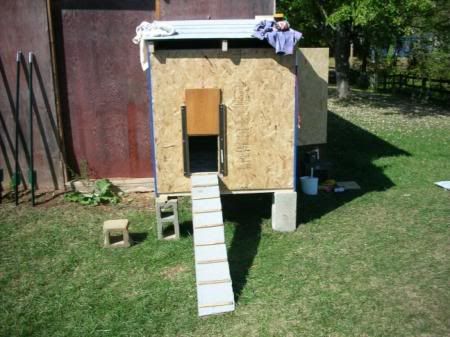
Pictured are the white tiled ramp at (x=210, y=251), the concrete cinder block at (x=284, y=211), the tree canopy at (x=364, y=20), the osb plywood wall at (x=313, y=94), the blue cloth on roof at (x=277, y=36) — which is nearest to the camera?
the white tiled ramp at (x=210, y=251)

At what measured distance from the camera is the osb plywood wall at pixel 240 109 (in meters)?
7.28

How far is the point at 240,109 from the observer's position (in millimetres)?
7488

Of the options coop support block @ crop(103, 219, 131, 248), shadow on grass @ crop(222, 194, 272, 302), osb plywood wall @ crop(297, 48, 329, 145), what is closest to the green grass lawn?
shadow on grass @ crop(222, 194, 272, 302)

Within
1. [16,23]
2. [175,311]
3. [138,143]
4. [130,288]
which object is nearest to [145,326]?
[175,311]

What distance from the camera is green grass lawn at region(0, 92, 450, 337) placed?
538cm

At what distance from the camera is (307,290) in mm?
6039

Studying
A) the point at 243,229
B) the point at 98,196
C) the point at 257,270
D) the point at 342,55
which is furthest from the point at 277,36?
the point at 342,55

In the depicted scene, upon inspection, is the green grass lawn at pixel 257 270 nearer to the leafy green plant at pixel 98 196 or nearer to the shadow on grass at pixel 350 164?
the shadow on grass at pixel 350 164

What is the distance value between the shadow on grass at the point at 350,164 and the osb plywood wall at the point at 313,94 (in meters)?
1.29

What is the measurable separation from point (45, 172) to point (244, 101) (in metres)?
4.90

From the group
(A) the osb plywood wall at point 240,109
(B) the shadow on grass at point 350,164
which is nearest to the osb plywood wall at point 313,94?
(B) the shadow on grass at point 350,164

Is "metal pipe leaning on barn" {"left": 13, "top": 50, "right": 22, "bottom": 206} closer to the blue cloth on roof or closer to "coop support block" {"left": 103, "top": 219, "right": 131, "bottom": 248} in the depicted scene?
"coop support block" {"left": 103, "top": 219, "right": 131, "bottom": 248}

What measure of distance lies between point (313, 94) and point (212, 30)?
3257mm

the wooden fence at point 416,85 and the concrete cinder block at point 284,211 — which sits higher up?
the wooden fence at point 416,85
